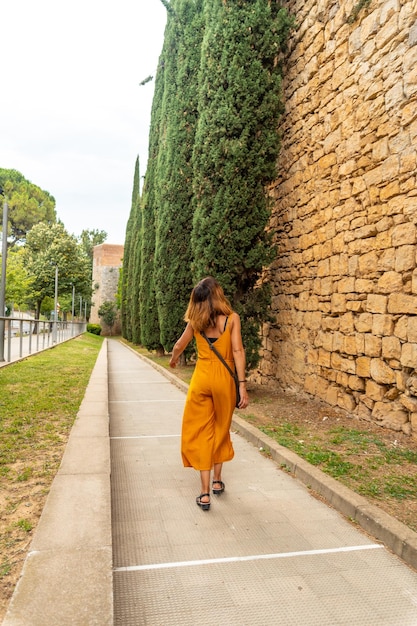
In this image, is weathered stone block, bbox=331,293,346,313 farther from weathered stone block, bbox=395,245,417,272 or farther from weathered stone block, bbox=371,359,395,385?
weathered stone block, bbox=395,245,417,272

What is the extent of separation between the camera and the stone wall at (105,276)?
5834 centimetres

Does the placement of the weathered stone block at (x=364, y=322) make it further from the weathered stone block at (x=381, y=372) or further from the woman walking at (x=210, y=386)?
the woman walking at (x=210, y=386)

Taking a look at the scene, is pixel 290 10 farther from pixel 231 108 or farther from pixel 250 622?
pixel 250 622

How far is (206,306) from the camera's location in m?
3.58

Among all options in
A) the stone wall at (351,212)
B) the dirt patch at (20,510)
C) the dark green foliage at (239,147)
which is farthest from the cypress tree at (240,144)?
the dirt patch at (20,510)

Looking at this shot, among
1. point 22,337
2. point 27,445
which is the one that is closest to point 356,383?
point 27,445

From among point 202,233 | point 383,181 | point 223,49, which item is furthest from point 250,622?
point 223,49

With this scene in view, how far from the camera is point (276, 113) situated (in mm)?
8133

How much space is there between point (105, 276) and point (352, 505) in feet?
190

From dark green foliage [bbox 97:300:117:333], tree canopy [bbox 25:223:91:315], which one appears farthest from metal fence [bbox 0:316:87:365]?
dark green foliage [bbox 97:300:117:333]

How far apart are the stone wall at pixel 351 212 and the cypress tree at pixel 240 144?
46 centimetres

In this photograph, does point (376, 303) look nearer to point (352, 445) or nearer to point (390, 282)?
point (390, 282)

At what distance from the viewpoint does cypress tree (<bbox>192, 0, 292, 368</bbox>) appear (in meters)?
7.93

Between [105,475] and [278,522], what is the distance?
1394 millimetres
